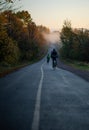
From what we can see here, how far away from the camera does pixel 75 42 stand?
7762 centimetres

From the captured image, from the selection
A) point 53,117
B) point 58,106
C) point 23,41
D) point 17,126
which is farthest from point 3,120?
point 23,41

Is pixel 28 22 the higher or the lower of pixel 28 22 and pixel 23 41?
the higher

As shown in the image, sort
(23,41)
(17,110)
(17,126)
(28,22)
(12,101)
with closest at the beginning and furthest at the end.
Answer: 1. (17,126)
2. (17,110)
3. (12,101)
4. (23,41)
5. (28,22)

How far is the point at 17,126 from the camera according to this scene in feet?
17.6

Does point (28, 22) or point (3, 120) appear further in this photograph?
point (28, 22)

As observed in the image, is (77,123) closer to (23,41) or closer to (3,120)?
(3,120)

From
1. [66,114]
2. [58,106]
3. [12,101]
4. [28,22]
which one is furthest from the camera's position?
[28,22]

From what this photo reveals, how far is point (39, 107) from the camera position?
7.36m

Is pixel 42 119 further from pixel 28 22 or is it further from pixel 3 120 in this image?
pixel 28 22

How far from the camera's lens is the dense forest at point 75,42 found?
Answer: 65.9 meters

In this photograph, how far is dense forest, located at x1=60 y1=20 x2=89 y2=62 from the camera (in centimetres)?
6594

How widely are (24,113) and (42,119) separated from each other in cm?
75

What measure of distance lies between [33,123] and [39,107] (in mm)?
1753

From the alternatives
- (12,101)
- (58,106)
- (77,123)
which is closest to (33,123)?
(77,123)
